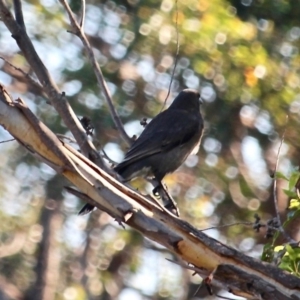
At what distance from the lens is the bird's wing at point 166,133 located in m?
A: 6.79

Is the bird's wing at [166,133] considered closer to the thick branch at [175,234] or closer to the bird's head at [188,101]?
the bird's head at [188,101]

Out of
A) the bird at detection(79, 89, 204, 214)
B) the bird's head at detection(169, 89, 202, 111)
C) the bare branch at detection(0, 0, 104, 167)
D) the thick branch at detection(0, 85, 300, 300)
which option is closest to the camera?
the thick branch at detection(0, 85, 300, 300)

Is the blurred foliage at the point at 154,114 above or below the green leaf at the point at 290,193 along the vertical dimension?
below

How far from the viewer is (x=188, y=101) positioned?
8.01m

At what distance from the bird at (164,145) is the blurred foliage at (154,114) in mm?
1475

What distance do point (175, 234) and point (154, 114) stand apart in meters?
6.15

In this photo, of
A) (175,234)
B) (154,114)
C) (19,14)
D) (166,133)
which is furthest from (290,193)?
(154,114)

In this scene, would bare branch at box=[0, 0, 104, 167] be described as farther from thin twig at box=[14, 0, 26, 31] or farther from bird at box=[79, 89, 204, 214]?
bird at box=[79, 89, 204, 214]

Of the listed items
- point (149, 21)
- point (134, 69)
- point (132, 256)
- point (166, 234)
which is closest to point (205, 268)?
point (166, 234)

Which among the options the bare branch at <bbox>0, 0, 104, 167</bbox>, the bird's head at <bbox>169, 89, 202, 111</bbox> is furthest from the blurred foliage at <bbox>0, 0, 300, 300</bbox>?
the bare branch at <bbox>0, 0, 104, 167</bbox>

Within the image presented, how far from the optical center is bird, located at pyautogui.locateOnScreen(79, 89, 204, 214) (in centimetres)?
670

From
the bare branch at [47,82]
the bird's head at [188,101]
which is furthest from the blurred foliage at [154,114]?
the bare branch at [47,82]

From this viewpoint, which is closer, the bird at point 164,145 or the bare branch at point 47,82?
the bare branch at point 47,82

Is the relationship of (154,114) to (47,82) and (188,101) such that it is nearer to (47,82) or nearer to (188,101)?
(188,101)
